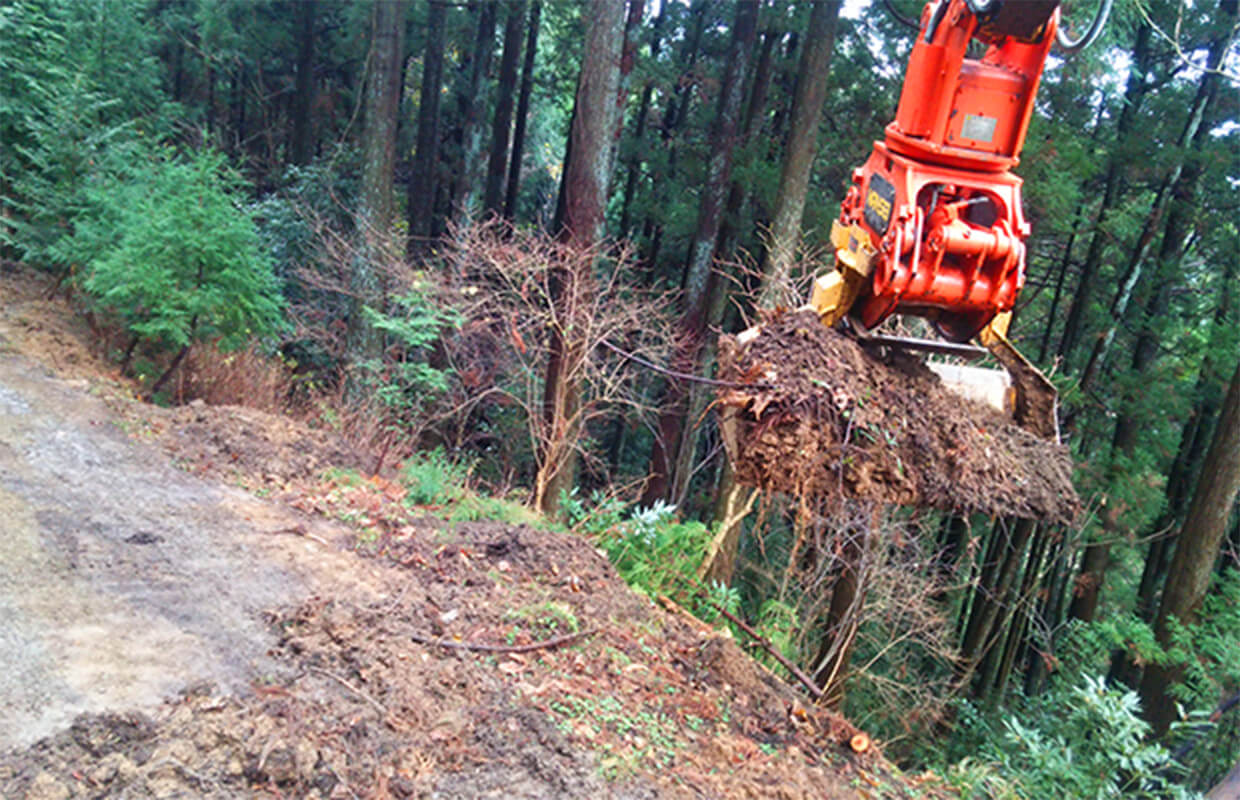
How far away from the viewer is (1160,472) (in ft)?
47.2

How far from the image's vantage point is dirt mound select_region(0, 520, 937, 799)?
Answer: 3.67m

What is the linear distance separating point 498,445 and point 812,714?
1034cm

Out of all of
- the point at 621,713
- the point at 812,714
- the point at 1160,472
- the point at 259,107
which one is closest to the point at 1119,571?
the point at 1160,472

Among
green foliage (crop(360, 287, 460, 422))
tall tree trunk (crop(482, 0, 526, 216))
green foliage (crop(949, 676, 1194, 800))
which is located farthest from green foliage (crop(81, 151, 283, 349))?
tall tree trunk (crop(482, 0, 526, 216))

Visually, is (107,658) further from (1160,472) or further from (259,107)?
(259,107)

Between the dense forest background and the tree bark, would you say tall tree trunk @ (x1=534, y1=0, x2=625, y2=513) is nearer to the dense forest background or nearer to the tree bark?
the dense forest background

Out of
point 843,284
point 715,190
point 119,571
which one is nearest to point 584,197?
point 843,284

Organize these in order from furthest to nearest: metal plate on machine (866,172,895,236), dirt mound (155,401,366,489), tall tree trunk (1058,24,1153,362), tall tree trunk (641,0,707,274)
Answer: tall tree trunk (641,0,707,274) < tall tree trunk (1058,24,1153,362) < dirt mound (155,401,366,489) < metal plate on machine (866,172,895,236)

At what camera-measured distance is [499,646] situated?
5211 millimetres

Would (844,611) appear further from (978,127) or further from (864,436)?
(978,127)

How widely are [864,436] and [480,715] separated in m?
2.69

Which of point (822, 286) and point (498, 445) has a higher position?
point (822, 286)

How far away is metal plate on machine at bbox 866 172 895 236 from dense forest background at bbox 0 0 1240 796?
1.55 meters

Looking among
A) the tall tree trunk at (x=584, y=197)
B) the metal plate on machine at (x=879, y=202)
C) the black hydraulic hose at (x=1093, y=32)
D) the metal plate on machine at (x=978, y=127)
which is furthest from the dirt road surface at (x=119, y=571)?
the black hydraulic hose at (x=1093, y=32)
